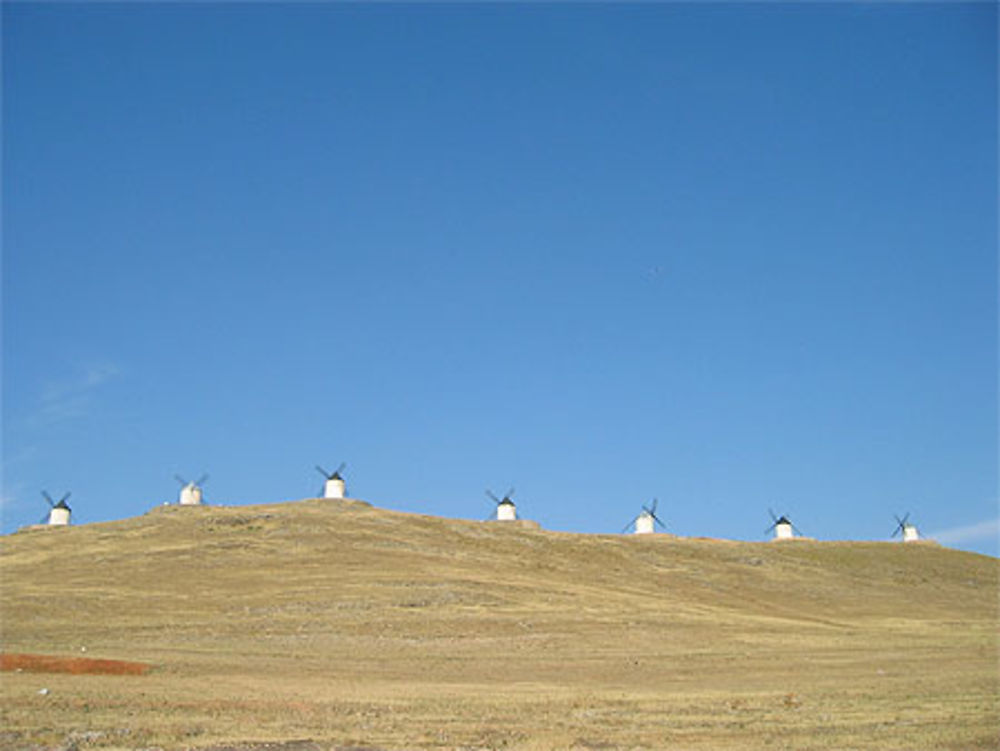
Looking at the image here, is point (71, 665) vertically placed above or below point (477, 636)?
below

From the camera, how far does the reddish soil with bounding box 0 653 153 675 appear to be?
1238 inches

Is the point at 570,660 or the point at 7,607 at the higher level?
the point at 7,607

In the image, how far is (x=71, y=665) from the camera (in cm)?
3175

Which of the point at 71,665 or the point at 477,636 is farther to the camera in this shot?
the point at 477,636

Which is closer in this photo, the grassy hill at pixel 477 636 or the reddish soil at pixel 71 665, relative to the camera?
the grassy hill at pixel 477 636

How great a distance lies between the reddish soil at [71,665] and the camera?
31453mm

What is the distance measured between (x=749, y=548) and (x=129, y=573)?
50.4 metres

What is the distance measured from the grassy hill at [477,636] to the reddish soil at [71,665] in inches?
28.7

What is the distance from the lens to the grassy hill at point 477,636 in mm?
21656

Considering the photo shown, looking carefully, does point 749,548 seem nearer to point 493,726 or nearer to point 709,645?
point 709,645

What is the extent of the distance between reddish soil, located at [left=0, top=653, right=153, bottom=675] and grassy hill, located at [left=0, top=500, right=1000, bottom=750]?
73cm

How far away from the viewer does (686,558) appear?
74188 millimetres

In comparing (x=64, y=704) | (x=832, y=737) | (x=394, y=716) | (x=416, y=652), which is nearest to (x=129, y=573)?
(x=416, y=652)

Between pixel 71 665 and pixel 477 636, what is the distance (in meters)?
17.3
